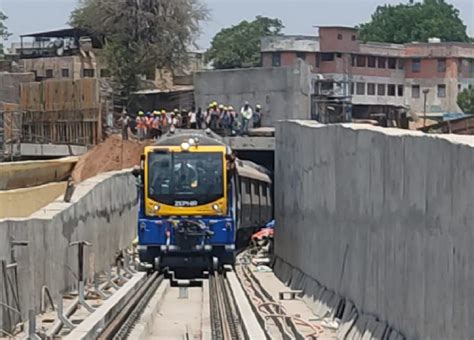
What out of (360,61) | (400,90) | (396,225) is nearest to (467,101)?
(400,90)

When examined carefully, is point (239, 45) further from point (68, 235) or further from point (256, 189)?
point (68, 235)

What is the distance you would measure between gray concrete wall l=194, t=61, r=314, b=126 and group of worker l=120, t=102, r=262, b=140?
1524mm

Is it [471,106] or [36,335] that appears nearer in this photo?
[36,335]

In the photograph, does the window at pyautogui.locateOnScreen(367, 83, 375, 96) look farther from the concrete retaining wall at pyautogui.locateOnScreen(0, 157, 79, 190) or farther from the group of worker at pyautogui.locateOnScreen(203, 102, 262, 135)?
the concrete retaining wall at pyautogui.locateOnScreen(0, 157, 79, 190)

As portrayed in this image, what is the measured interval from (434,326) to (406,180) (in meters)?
2.18

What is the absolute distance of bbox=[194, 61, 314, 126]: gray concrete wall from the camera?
144 ft

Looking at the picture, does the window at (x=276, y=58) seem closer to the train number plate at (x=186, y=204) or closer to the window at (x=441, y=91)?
the window at (x=441, y=91)

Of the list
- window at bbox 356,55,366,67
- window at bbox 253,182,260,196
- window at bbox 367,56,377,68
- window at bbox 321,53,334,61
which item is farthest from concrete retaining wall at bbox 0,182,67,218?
window at bbox 367,56,377,68

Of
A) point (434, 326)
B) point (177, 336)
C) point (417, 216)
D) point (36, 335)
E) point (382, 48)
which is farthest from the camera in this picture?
point (382, 48)

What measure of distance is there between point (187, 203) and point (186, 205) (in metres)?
0.05

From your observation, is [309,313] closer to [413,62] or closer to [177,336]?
[177,336]

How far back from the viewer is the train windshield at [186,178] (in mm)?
23812

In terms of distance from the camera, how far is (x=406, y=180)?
12.6 metres

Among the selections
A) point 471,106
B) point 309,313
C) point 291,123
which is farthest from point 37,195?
point 471,106
